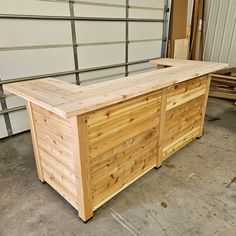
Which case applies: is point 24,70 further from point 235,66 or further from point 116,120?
point 235,66

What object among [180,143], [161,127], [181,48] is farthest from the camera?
[181,48]

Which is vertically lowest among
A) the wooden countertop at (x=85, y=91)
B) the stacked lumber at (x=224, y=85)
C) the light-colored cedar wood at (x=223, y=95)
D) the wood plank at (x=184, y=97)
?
the light-colored cedar wood at (x=223, y=95)

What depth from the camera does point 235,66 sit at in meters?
4.70

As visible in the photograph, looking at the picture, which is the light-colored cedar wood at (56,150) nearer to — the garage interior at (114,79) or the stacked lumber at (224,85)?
the garage interior at (114,79)

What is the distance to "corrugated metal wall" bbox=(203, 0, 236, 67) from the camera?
4551 millimetres

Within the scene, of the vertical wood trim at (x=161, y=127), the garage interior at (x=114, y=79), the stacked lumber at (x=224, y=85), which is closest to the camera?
the garage interior at (x=114, y=79)

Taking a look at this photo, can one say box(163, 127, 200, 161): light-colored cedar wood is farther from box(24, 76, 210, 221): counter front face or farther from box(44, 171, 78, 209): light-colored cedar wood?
box(44, 171, 78, 209): light-colored cedar wood

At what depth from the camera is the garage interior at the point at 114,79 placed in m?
1.55

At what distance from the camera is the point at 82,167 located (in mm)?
1340

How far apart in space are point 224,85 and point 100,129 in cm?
356

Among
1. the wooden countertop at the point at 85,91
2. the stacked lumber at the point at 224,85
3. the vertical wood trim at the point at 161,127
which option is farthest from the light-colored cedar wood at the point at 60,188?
the stacked lumber at the point at 224,85

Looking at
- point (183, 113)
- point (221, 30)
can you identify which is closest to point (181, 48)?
point (221, 30)

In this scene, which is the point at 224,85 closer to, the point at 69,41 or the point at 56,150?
the point at 69,41

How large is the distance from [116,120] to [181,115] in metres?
0.98
